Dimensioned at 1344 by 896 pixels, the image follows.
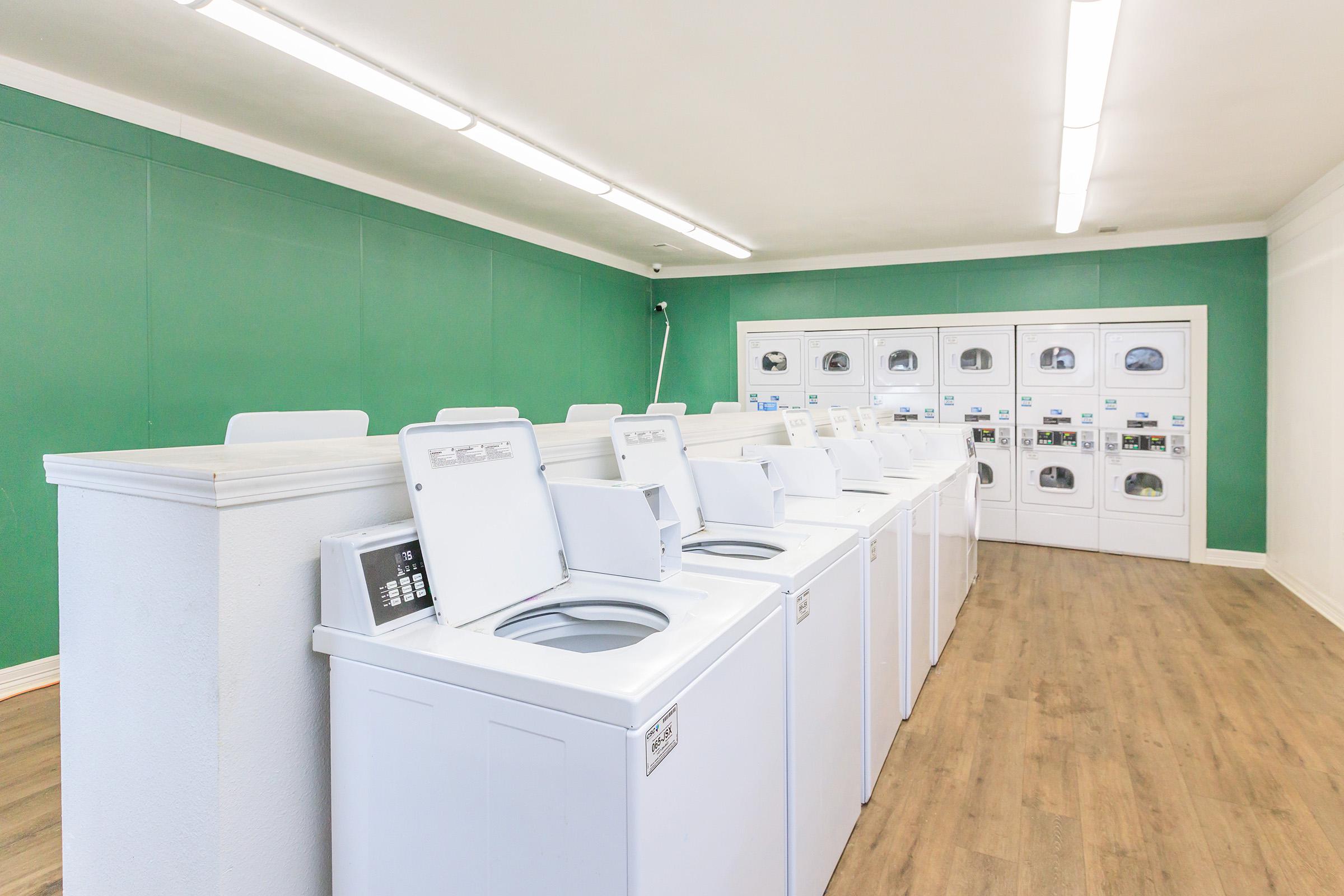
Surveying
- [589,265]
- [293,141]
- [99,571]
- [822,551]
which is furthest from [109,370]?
[589,265]

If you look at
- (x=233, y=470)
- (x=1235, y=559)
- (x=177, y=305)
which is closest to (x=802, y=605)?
(x=233, y=470)

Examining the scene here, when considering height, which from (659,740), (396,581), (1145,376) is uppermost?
(1145,376)

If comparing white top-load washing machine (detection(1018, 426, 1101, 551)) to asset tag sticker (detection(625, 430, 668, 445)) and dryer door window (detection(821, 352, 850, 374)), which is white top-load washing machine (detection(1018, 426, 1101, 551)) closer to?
dryer door window (detection(821, 352, 850, 374))

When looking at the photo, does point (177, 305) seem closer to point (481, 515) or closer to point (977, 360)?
point (481, 515)

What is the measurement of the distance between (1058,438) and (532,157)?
4922mm

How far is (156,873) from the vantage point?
1.23 meters

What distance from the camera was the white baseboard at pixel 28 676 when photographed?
2.99 meters

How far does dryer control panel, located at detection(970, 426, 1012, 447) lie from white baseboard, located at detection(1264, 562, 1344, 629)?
6.77 ft

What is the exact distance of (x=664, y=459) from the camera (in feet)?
7.16

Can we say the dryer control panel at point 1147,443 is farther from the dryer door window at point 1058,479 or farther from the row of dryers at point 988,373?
the dryer door window at point 1058,479

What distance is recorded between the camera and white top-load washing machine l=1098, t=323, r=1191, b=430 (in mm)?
5656

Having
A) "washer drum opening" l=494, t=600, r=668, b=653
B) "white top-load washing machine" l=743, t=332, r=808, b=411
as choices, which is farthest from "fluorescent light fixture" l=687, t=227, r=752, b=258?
"washer drum opening" l=494, t=600, r=668, b=653

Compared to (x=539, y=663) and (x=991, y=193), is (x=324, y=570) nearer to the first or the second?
(x=539, y=663)

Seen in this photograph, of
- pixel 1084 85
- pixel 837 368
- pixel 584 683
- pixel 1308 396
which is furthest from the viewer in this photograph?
pixel 837 368
